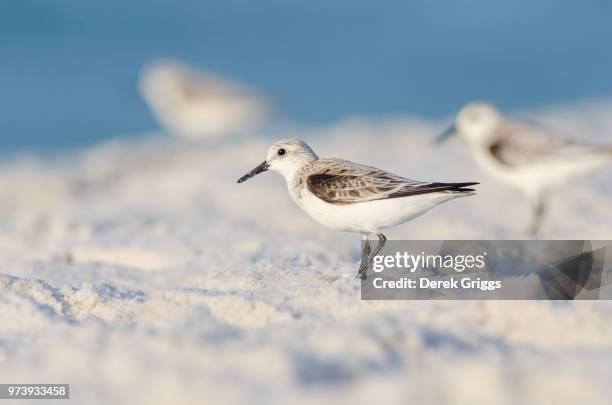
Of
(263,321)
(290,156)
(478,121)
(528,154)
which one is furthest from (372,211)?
(478,121)

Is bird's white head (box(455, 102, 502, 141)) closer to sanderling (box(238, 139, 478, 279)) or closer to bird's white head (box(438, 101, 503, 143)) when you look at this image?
bird's white head (box(438, 101, 503, 143))

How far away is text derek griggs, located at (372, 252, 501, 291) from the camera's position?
4586 mm

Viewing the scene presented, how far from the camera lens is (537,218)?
7.91 metres

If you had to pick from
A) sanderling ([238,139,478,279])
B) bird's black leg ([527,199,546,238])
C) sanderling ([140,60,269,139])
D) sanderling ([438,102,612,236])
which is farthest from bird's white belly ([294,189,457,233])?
sanderling ([140,60,269,139])

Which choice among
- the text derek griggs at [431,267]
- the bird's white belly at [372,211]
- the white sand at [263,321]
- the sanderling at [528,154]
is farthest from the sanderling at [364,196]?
the sanderling at [528,154]

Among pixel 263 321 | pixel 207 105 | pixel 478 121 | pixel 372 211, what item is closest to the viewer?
pixel 263 321

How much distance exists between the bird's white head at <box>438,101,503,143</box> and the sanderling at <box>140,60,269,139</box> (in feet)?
18.3

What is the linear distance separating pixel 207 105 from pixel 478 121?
6.12 m

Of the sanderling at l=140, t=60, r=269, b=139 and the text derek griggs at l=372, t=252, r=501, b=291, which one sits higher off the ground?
the sanderling at l=140, t=60, r=269, b=139

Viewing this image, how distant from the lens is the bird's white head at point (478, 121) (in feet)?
28.1

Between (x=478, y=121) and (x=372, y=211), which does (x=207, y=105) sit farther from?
(x=372, y=211)

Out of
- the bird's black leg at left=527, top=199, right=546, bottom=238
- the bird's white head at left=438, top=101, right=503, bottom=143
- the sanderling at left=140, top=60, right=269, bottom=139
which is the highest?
the sanderling at left=140, top=60, right=269, bottom=139

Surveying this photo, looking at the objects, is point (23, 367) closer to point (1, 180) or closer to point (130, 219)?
point (130, 219)

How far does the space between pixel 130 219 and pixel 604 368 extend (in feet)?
19.6
